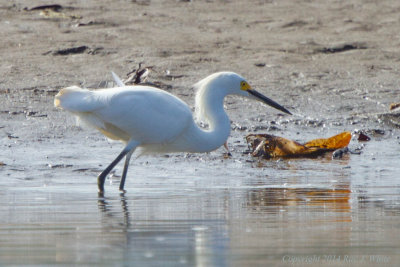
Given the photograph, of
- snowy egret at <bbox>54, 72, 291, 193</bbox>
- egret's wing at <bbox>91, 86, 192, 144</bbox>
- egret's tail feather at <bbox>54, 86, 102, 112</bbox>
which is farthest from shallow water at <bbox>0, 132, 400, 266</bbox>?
egret's tail feather at <bbox>54, 86, 102, 112</bbox>

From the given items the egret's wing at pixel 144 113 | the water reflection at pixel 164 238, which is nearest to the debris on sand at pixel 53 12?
the egret's wing at pixel 144 113

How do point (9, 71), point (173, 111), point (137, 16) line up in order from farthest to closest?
1. point (137, 16)
2. point (9, 71)
3. point (173, 111)

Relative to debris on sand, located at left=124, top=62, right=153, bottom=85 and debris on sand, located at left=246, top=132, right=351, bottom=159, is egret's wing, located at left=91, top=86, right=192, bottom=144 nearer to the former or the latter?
debris on sand, located at left=246, top=132, right=351, bottom=159

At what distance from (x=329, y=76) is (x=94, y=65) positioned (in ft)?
10.4

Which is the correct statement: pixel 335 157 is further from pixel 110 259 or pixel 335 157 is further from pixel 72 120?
pixel 110 259

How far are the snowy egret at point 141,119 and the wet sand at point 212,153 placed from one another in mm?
330

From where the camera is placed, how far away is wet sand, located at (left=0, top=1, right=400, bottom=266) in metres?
4.69

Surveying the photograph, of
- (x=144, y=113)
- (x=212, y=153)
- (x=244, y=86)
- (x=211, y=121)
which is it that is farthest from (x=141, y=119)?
(x=212, y=153)

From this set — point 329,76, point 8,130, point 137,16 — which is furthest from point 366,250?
point 137,16

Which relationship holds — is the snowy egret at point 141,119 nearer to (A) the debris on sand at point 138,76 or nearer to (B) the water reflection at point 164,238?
(B) the water reflection at point 164,238

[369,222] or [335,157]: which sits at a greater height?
[369,222]

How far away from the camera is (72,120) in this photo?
10523 millimetres

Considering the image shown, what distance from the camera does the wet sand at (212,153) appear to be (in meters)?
4.69

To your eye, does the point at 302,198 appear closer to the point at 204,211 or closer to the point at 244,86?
the point at 204,211
